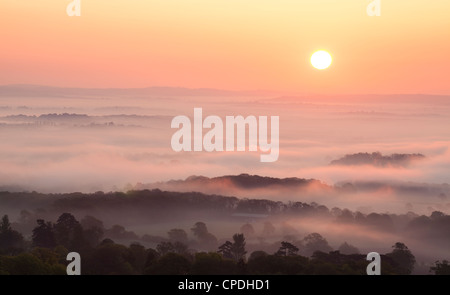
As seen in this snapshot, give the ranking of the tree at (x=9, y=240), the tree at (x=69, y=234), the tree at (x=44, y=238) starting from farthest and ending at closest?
the tree at (x=9, y=240), the tree at (x=44, y=238), the tree at (x=69, y=234)

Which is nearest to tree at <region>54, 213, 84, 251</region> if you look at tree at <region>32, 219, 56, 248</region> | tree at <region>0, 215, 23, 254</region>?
tree at <region>32, 219, 56, 248</region>

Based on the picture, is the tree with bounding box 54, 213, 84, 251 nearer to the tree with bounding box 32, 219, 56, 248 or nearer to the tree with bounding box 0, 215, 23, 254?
the tree with bounding box 32, 219, 56, 248

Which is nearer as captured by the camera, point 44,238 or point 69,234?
point 44,238

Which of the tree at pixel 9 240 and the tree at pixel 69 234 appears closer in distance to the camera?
the tree at pixel 69 234

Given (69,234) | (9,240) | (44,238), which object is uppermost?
(69,234)

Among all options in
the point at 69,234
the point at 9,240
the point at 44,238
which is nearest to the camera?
the point at 44,238

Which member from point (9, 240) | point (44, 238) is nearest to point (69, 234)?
point (44, 238)

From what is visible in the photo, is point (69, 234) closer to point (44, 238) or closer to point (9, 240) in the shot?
point (44, 238)

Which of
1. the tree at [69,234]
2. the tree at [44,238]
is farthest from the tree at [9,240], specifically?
the tree at [69,234]

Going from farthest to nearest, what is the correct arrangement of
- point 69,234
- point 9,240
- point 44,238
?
point 9,240, point 69,234, point 44,238

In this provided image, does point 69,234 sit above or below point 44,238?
above

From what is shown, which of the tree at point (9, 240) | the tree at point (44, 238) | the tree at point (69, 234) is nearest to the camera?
the tree at point (69, 234)

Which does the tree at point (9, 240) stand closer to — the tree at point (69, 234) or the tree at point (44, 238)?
the tree at point (44, 238)
